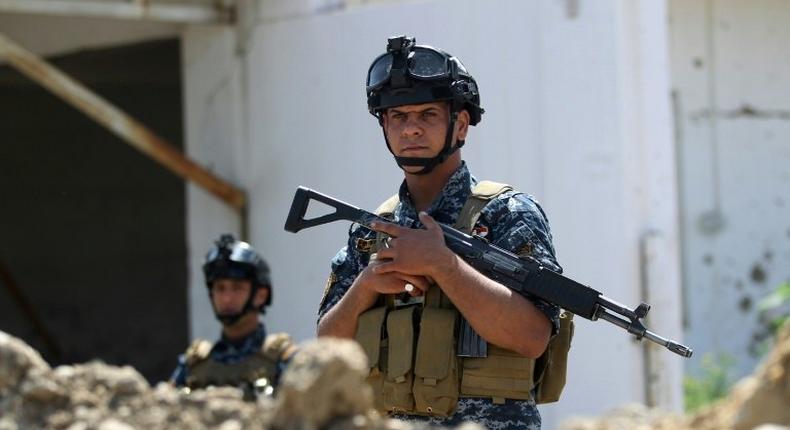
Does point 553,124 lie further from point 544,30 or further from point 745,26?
point 745,26

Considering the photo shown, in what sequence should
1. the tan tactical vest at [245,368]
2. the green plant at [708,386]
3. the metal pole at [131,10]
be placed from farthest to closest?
the metal pole at [131,10] → the green plant at [708,386] → the tan tactical vest at [245,368]

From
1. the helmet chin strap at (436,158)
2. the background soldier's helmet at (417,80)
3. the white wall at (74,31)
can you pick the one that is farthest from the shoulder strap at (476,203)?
the white wall at (74,31)

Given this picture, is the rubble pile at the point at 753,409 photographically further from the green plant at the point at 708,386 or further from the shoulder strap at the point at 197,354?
the green plant at the point at 708,386

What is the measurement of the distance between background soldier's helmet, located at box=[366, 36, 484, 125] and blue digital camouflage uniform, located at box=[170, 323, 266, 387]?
2380mm

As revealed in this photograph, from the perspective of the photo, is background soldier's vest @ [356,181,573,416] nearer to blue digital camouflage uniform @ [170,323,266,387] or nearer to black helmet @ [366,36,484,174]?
black helmet @ [366,36,484,174]

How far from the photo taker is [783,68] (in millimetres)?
8055

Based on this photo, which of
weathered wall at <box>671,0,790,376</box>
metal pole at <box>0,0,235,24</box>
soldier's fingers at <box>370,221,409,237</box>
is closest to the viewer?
soldier's fingers at <box>370,221,409,237</box>

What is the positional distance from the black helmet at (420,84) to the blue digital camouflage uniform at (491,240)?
0.30ft

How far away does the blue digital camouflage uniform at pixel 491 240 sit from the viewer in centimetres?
298

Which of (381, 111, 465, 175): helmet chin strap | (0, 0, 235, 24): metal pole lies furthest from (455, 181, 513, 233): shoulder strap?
(0, 0, 235, 24): metal pole

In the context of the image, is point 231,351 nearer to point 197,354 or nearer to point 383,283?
point 197,354

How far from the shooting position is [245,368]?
17.6 ft

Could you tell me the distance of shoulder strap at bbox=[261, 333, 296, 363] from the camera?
17.6 feet

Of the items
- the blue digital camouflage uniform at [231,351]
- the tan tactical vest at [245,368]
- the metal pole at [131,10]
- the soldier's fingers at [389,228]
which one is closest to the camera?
the soldier's fingers at [389,228]
